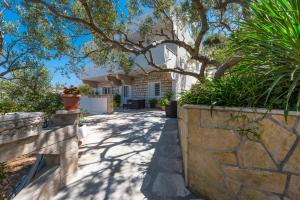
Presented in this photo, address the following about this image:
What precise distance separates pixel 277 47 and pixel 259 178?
1461mm

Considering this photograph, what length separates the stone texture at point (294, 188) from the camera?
1.64 meters

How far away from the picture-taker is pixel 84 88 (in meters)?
17.4

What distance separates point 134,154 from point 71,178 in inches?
60.0

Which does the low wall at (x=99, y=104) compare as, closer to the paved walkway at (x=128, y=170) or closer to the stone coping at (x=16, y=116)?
the paved walkway at (x=128, y=170)

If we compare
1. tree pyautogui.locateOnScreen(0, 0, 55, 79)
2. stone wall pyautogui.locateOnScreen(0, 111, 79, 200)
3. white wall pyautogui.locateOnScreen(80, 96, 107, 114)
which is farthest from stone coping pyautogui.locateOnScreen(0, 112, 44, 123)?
white wall pyautogui.locateOnScreen(80, 96, 107, 114)

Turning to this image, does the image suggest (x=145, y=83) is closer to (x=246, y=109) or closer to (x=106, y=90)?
(x=106, y=90)

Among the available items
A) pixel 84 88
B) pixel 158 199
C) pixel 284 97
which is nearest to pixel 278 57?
pixel 284 97

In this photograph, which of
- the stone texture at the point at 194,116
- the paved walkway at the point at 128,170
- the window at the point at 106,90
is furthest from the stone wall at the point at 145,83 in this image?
the stone texture at the point at 194,116

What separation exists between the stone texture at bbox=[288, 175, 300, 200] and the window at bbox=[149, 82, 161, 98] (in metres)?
11.8

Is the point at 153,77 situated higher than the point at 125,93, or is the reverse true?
the point at 153,77

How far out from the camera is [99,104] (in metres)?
12.6

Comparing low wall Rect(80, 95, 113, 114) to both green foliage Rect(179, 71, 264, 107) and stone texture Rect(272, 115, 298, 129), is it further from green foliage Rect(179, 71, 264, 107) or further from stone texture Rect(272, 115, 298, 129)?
stone texture Rect(272, 115, 298, 129)

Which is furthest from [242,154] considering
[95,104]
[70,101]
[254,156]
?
[95,104]

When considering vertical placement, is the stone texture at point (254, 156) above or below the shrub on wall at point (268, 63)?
below
